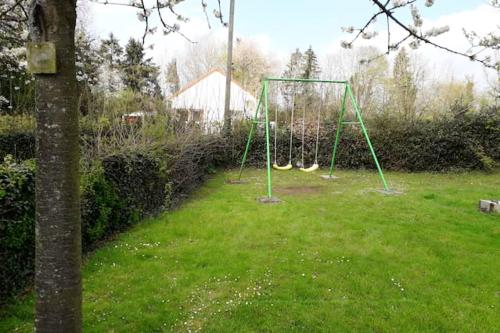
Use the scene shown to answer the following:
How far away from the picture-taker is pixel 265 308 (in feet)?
9.95

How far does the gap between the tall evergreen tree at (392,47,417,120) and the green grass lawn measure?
799 cm

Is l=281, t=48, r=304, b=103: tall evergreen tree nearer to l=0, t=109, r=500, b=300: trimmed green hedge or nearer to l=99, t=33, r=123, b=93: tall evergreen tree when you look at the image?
l=99, t=33, r=123, b=93: tall evergreen tree

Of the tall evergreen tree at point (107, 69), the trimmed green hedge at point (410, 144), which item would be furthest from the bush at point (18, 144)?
the tall evergreen tree at point (107, 69)

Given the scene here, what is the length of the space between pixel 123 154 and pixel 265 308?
9.64 feet

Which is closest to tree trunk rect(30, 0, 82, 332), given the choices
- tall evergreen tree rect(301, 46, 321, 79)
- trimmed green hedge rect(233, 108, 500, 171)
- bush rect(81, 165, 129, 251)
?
bush rect(81, 165, 129, 251)

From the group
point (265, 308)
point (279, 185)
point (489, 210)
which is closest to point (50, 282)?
point (265, 308)

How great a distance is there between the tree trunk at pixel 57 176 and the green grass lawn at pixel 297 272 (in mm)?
1253

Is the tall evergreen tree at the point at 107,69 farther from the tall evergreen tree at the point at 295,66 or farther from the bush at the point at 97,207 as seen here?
the tall evergreen tree at the point at 295,66

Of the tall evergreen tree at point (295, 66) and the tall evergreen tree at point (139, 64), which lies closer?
the tall evergreen tree at point (139, 64)

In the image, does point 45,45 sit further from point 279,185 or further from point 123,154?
point 279,185

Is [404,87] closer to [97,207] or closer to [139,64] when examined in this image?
[97,207]

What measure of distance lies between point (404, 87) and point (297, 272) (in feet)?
44.2

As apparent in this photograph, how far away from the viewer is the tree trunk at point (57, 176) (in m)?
1.50

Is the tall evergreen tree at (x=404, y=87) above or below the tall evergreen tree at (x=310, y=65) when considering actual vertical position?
below
